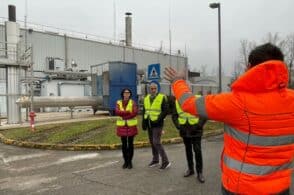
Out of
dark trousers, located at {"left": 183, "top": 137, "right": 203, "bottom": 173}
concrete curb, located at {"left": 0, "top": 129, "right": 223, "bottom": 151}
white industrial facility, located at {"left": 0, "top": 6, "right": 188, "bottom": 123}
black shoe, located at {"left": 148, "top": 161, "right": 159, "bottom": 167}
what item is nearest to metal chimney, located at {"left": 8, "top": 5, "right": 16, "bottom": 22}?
white industrial facility, located at {"left": 0, "top": 6, "right": 188, "bottom": 123}

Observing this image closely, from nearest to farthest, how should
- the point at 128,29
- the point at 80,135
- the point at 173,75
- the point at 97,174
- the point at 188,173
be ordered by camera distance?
the point at 173,75
the point at 188,173
the point at 97,174
the point at 80,135
the point at 128,29

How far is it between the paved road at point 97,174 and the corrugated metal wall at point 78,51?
A: 28.0 metres

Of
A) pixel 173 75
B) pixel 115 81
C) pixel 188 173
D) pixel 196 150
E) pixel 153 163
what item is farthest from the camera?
pixel 115 81

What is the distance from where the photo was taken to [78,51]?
4422cm

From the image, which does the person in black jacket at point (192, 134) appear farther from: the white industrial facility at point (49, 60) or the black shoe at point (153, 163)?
the white industrial facility at point (49, 60)

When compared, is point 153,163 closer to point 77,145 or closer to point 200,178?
point 200,178

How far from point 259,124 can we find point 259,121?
2cm

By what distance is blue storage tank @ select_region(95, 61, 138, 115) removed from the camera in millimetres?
26750

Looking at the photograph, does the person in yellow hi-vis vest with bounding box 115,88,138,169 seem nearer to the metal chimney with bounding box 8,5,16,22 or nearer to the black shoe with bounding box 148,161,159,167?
the black shoe with bounding box 148,161,159,167

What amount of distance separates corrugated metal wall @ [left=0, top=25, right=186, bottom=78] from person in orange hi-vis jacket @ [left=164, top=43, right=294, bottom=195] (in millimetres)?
36437

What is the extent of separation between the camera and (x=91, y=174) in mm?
9242

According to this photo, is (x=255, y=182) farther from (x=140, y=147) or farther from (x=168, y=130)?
(x=168, y=130)

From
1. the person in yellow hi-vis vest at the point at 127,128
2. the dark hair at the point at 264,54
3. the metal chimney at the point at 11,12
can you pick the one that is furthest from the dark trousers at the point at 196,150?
the metal chimney at the point at 11,12

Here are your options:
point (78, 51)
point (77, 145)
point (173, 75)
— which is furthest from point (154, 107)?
point (78, 51)
